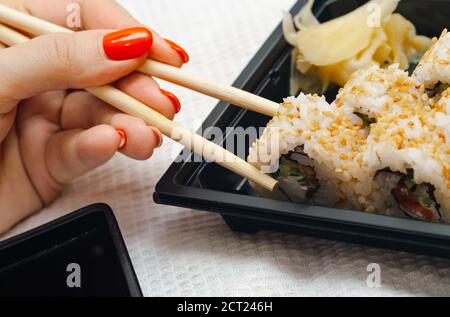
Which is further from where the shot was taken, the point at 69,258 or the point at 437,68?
the point at 69,258

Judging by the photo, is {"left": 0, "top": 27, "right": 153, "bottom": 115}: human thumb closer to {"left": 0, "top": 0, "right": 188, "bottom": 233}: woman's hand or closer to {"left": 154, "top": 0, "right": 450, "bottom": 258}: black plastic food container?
{"left": 0, "top": 0, "right": 188, "bottom": 233}: woman's hand

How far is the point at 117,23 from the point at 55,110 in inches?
10.9

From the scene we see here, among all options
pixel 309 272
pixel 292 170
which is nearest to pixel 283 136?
pixel 292 170

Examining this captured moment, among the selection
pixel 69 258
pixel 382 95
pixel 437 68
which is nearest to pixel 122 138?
pixel 69 258

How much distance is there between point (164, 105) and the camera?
1.43m

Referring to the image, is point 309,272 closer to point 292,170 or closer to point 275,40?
point 292,170

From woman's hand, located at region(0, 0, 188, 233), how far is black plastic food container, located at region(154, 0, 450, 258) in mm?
116

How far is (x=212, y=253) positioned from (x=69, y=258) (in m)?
0.29

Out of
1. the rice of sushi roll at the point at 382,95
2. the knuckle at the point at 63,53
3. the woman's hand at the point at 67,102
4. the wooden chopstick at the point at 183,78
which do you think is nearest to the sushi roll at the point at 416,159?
the rice of sushi roll at the point at 382,95

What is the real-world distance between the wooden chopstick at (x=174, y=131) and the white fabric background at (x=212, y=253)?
0.59ft

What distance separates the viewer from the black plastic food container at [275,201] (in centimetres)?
114

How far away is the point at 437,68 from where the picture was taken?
4.05ft

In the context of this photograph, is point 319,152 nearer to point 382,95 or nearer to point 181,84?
point 382,95

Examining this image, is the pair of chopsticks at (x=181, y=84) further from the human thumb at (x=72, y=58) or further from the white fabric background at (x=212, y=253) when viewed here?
the white fabric background at (x=212, y=253)
